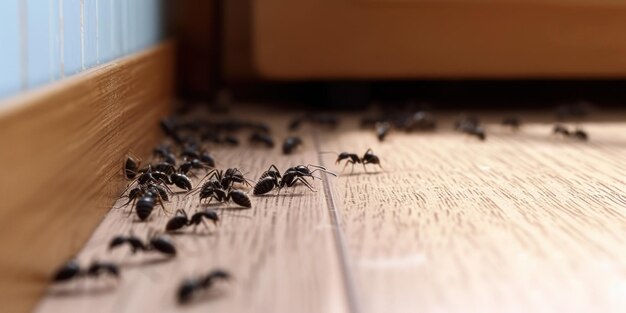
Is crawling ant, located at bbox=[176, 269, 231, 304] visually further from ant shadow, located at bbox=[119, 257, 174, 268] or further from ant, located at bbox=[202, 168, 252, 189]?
ant, located at bbox=[202, 168, 252, 189]

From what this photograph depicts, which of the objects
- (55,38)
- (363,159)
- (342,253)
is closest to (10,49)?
(55,38)

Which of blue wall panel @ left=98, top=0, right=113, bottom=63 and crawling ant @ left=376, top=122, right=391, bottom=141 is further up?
crawling ant @ left=376, top=122, right=391, bottom=141

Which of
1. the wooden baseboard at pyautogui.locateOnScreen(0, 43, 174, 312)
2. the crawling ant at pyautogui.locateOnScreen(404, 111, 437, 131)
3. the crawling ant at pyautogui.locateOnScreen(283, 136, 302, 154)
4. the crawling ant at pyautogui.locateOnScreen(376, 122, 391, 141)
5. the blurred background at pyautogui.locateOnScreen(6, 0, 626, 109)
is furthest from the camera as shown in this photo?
the blurred background at pyautogui.locateOnScreen(6, 0, 626, 109)

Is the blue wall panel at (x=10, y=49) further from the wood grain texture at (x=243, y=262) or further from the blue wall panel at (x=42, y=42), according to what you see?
the wood grain texture at (x=243, y=262)

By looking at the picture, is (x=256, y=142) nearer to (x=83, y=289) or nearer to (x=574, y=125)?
(x=574, y=125)

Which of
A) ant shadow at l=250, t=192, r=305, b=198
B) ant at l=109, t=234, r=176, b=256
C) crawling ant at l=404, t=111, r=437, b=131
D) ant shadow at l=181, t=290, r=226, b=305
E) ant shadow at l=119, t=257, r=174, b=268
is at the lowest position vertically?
ant shadow at l=181, t=290, r=226, b=305

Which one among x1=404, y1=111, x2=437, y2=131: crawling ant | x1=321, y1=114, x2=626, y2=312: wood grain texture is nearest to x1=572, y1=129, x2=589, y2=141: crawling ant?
x1=321, y1=114, x2=626, y2=312: wood grain texture

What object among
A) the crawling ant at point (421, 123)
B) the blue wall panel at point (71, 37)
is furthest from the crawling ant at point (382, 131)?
the blue wall panel at point (71, 37)
